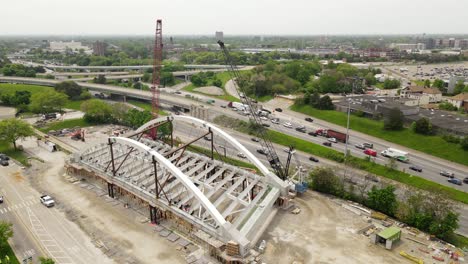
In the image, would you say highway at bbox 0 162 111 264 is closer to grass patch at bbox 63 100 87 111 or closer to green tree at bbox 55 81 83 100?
grass patch at bbox 63 100 87 111

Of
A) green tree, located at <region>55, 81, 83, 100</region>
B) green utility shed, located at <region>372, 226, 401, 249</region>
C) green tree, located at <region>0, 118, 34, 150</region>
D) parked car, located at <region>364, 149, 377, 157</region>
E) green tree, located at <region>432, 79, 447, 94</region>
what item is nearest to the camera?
green utility shed, located at <region>372, 226, 401, 249</region>

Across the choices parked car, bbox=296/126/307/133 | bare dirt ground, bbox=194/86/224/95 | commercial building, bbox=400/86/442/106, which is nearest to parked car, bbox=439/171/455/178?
parked car, bbox=296/126/307/133

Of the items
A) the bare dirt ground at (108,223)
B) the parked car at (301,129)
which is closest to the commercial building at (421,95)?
the parked car at (301,129)

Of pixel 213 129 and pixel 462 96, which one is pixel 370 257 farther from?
pixel 462 96

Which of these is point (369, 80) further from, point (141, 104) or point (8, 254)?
point (8, 254)

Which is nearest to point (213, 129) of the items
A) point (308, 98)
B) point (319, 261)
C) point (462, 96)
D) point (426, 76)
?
point (319, 261)

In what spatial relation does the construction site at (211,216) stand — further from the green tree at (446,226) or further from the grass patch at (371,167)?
the grass patch at (371,167)
